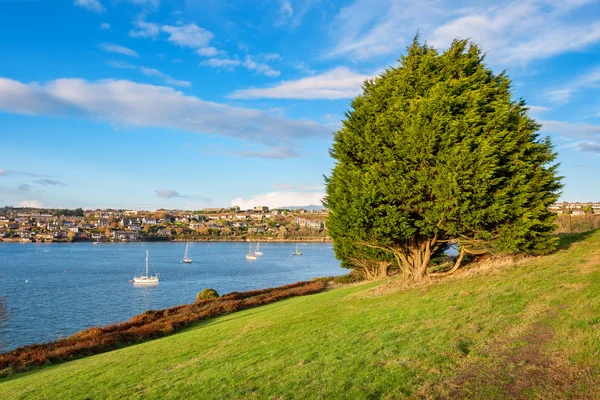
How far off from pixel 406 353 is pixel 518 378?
2.77m

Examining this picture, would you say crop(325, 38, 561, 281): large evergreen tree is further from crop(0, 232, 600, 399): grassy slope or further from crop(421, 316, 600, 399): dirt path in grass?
crop(421, 316, 600, 399): dirt path in grass

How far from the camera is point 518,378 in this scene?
839 centimetres

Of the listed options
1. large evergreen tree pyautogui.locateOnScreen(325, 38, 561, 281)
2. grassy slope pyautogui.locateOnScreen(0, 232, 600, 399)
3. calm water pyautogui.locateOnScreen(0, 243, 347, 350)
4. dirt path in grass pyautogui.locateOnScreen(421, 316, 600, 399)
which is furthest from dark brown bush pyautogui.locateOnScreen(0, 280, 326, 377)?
dirt path in grass pyautogui.locateOnScreen(421, 316, 600, 399)

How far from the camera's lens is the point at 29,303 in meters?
50.1

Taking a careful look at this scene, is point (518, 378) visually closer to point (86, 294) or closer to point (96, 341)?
point (96, 341)

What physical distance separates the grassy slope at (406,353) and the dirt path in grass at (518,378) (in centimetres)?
2

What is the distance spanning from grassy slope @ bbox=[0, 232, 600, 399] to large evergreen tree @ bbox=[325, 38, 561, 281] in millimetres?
3402

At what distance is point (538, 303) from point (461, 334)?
11.9 feet

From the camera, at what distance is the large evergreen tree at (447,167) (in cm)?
2105

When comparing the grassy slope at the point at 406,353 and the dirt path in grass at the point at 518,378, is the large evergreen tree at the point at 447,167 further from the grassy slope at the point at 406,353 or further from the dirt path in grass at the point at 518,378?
the dirt path in grass at the point at 518,378

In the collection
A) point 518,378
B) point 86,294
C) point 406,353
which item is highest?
point 518,378

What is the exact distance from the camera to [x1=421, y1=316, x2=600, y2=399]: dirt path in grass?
770 cm

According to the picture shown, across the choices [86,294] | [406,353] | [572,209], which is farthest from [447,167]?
[572,209]

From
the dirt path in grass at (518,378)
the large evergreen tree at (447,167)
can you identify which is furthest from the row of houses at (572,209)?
the dirt path in grass at (518,378)
